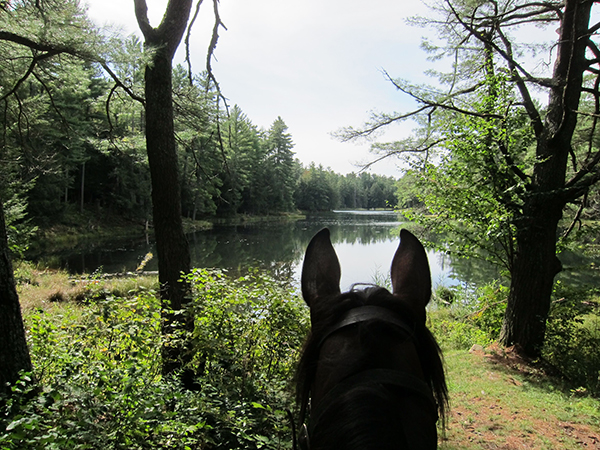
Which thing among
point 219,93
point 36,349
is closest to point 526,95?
point 219,93

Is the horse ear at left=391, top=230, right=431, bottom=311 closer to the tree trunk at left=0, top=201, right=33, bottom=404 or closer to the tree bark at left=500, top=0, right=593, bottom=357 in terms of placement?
the tree trunk at left=0, top=201, right=33, bottom=404

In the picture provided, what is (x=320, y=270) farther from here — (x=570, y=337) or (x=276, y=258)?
(x=276, y=258)

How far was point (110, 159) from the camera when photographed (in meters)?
31.1

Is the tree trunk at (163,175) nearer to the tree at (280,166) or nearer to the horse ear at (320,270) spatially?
the horse ear at (320,270)

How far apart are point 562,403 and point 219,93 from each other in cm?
690

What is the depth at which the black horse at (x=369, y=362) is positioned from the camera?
0.84 meters

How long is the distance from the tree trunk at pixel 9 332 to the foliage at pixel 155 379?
0.14 meters

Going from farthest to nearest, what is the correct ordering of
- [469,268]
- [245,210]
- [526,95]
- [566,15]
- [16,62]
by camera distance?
[245,210] < [469,268] < [526,95] < [566,15] < [16,62]

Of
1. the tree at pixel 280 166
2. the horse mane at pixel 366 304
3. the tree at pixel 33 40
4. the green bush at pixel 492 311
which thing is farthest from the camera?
the tree at pixel 280 166

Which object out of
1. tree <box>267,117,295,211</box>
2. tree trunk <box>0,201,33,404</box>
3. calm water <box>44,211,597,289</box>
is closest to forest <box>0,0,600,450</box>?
tree trunk <box>0,201,33,404</box>

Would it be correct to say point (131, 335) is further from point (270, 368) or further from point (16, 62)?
point (16, 62)

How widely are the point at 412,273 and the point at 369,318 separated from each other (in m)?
0.41

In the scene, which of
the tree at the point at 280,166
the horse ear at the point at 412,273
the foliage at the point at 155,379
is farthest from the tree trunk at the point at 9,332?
the tree at the point at 280,166

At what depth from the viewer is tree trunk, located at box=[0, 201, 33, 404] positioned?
2.48 metres
